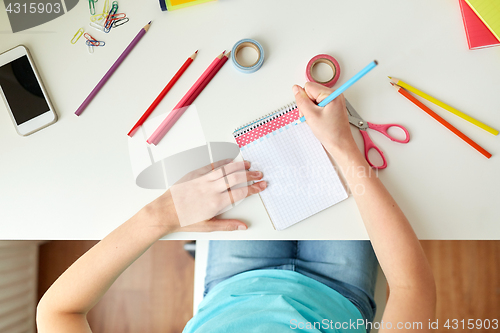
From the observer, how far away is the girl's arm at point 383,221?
1.93ft

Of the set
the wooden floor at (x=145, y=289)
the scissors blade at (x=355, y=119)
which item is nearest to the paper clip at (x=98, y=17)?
the scissors blade at (x=355, y=119)

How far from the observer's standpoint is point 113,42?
72cm

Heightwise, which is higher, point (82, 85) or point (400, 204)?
point (82, 85)

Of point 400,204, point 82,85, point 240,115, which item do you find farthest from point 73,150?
point 400,204

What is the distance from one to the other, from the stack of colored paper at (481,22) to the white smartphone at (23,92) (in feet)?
2.97

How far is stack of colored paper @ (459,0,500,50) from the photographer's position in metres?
0.65

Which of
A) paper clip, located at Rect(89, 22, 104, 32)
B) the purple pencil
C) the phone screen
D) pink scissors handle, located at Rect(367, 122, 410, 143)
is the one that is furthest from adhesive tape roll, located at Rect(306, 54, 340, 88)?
the phone screen

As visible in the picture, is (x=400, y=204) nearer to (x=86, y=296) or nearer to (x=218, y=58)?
(x=218, y=58)

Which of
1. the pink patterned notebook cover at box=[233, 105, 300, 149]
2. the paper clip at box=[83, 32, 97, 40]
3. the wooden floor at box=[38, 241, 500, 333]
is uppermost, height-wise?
the paper clip at box=[83, 32, 97, 40]

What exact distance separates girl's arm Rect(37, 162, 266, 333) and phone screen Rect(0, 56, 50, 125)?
335 mm

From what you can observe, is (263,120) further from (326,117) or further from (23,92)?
(23,92)

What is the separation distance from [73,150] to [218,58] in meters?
0.38

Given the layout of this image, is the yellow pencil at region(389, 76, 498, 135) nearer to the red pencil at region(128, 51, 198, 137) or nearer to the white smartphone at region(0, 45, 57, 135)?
the red pencil at region(128, 51, 198, 137)

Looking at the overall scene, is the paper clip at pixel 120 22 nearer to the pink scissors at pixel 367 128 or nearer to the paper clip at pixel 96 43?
the paper clip at pixel 96 43
